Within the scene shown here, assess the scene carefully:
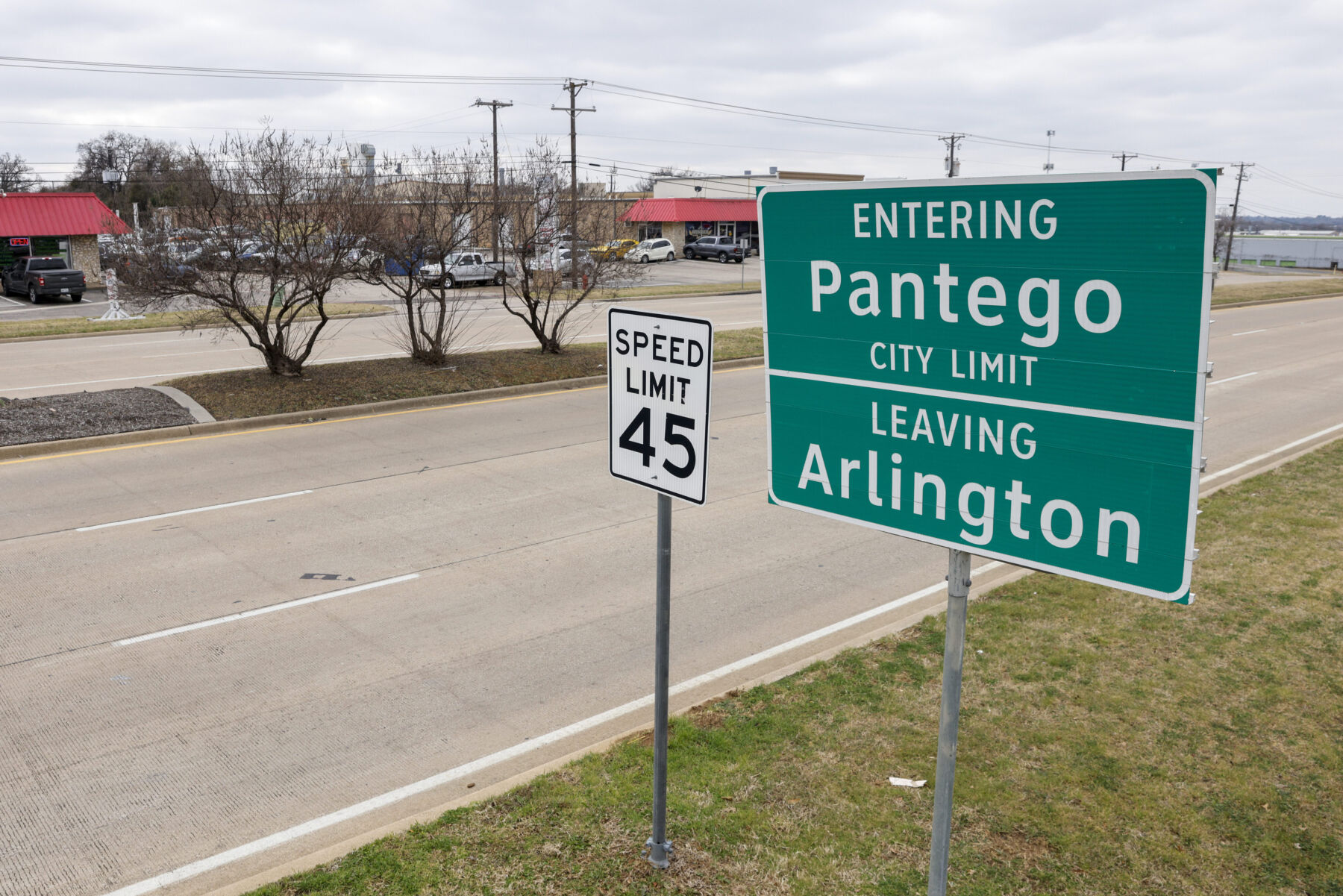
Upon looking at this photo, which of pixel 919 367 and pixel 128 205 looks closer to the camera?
pixel 919 367

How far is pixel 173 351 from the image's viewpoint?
23.1 m

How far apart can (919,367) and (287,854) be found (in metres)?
3.85

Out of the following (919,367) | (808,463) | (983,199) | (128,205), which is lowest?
(808,463)

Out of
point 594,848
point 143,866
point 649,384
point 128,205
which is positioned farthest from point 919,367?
point 128,205

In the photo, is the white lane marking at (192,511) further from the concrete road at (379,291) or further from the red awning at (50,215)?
the red awning at (50,215)

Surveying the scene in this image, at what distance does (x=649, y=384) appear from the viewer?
3912 millimetres

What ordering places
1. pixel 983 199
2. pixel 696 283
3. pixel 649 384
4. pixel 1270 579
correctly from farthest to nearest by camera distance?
1. pixel 696 283
2. pixel 1270 579
3. pixel 649 384
4. pixel 983 199

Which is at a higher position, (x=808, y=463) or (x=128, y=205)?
(x=128, y=205)

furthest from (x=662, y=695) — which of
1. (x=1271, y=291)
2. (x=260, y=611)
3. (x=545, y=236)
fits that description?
(x=1271, y=291)

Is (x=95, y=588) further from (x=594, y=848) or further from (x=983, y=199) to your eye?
(x=983, y=199)

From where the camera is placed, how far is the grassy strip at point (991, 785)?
433cm

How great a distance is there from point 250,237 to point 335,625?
1024 centimetres

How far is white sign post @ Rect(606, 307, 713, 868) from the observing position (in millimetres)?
3701

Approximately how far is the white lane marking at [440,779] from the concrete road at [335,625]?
0.02m
